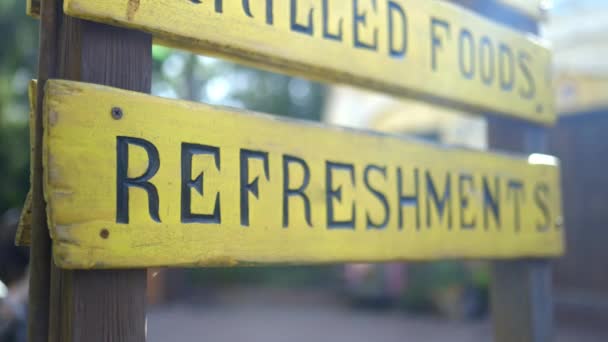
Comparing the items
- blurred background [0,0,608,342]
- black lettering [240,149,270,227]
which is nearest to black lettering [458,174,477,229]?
black lettering [240,149,270,227]

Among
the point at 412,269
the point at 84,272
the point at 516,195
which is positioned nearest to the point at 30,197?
the point at 84,272

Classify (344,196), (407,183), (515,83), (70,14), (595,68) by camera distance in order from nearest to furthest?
(70,14), (344,196), (407,183), (515,83), (595,68)

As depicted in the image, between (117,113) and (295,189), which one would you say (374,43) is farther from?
(117,113)

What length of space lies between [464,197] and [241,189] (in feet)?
2.16

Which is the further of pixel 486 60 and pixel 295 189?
pixel 486 60

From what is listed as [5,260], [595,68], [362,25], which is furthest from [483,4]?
[5,260]

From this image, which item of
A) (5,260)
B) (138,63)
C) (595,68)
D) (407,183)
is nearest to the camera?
(138,63)

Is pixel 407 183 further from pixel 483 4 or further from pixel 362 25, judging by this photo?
pixel 483 4

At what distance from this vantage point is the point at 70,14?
993mm

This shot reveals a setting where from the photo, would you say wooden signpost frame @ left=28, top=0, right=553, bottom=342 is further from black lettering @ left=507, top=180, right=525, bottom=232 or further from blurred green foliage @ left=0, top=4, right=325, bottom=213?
blurred green foliage @ left=0, top=4, right=325, bottom=213

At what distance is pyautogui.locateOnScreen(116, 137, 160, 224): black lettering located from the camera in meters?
1.02

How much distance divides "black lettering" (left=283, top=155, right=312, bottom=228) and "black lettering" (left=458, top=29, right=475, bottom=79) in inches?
23.6

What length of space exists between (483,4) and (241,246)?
1077 millimetres

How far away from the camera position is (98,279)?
1022 mm
